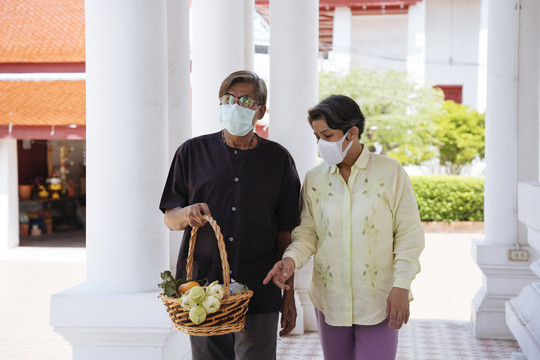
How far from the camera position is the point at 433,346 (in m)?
6.47

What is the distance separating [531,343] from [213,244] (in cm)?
190

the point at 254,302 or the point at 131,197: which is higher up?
the point at 131,197

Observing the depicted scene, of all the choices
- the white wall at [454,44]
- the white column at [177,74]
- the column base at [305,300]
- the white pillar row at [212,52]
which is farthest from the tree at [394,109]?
the white column at [177,74]

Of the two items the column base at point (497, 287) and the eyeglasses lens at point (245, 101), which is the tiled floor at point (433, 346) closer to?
the column base at point (497, 287)

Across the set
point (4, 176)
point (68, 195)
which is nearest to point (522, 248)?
point (4, 176)

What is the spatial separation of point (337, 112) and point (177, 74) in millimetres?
1699

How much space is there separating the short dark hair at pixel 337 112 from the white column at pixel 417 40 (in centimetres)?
2595

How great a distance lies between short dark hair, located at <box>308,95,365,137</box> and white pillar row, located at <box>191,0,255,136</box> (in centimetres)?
292

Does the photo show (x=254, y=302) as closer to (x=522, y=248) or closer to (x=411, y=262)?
(x=411, y=262)

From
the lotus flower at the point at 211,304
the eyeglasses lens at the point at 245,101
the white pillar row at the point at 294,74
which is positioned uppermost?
the white pillar row at the point at 294,74

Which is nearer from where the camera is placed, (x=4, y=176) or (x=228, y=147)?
(x=228, y=147)

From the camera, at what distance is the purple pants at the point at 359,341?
2951 mm

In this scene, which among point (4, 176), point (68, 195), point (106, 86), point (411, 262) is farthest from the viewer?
point (68, 195)

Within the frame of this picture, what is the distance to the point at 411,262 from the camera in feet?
9.57
